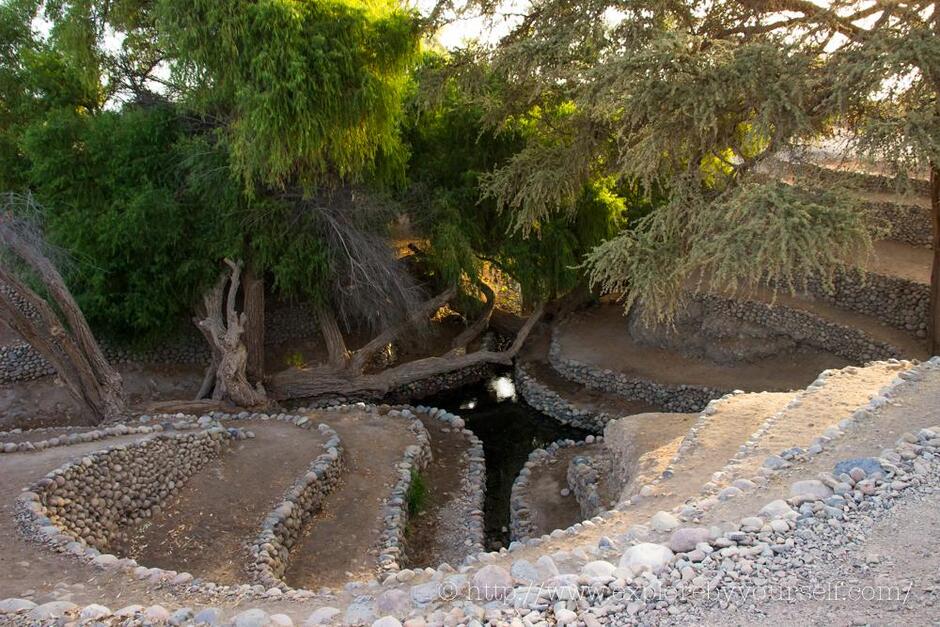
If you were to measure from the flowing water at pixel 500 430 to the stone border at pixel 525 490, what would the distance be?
25cm

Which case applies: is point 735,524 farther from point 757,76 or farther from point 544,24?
point 544,24

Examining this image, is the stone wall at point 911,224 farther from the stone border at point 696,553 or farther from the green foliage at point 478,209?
the stone border at point 696,553

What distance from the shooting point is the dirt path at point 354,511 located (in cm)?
1050

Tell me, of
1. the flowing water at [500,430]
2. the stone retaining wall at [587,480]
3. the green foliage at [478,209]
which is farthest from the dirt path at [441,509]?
the green foliage at [478,209]

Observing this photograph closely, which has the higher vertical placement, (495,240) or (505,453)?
(495,240)

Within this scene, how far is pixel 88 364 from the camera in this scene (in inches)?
562

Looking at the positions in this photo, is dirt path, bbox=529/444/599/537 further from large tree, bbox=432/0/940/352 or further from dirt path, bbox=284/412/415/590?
large tree, bbox=432/0/940/352

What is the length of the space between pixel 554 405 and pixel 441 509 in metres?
5.54

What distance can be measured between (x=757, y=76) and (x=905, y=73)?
1.93m

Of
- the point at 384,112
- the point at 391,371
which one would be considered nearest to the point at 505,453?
the point at 391,371

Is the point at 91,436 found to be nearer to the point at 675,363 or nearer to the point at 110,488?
the point at 110,488

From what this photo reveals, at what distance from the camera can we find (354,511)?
12.0 m

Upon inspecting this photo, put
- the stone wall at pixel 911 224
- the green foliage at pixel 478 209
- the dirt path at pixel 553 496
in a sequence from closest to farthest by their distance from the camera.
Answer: the dirt path at pixel 553 496, the green foliage at pixel 478 209, the stone wall at pixel 911 224

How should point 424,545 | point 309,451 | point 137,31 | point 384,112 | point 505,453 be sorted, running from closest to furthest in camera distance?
1. point 424,545
2. point 309,451
3. point 384,112
4. point 137,31
5. point 505,453
